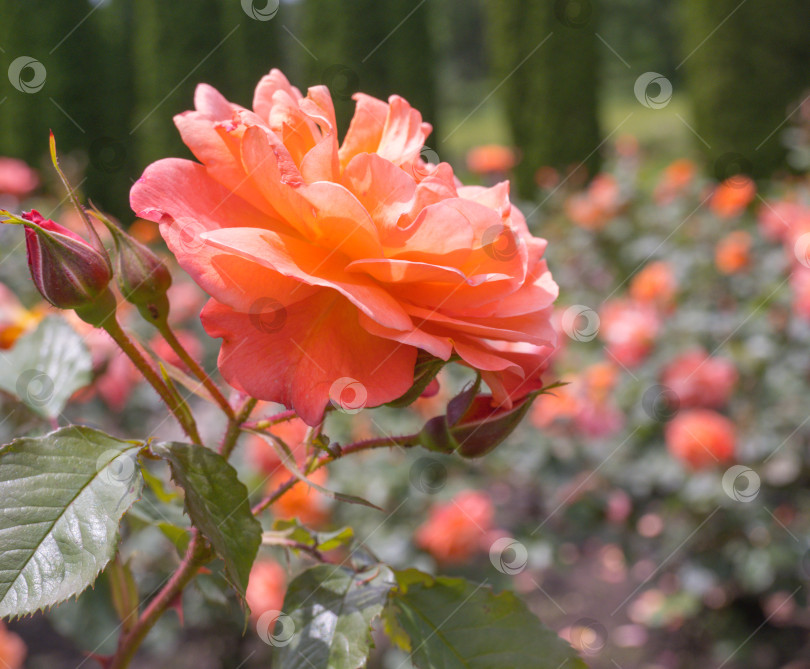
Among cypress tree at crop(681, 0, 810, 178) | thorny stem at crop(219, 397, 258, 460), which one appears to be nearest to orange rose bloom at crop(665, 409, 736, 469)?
thorny stem at crop(219, 397, 258, 460)

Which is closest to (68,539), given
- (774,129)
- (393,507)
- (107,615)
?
(107,615)

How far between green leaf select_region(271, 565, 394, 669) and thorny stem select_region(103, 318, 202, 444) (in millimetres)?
115

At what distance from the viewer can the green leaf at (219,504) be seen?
13.9 inches

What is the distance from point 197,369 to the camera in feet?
1.44

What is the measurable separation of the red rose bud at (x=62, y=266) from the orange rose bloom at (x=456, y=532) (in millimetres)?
1072

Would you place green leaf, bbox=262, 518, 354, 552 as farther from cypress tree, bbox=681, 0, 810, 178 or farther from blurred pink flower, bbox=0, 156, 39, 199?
cypress tree, bbox=681, 0, 810, 178

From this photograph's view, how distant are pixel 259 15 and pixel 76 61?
5703 millimetres

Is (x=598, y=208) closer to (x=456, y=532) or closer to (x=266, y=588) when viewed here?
(x=456, y=532)

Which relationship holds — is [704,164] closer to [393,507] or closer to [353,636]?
[393,507]

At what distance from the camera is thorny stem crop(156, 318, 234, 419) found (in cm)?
43

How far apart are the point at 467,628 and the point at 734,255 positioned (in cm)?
201

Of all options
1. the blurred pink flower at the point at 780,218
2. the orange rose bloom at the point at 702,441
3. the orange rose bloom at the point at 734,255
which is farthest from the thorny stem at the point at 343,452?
the orange rose bloom at the point at 734,255

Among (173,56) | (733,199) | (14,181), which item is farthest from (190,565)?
(173,56)

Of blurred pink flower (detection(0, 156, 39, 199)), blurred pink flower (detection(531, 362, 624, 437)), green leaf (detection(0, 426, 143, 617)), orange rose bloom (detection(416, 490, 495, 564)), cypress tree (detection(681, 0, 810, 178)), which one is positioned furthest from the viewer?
cypress tree (detection(681, 0, 810, 178))
